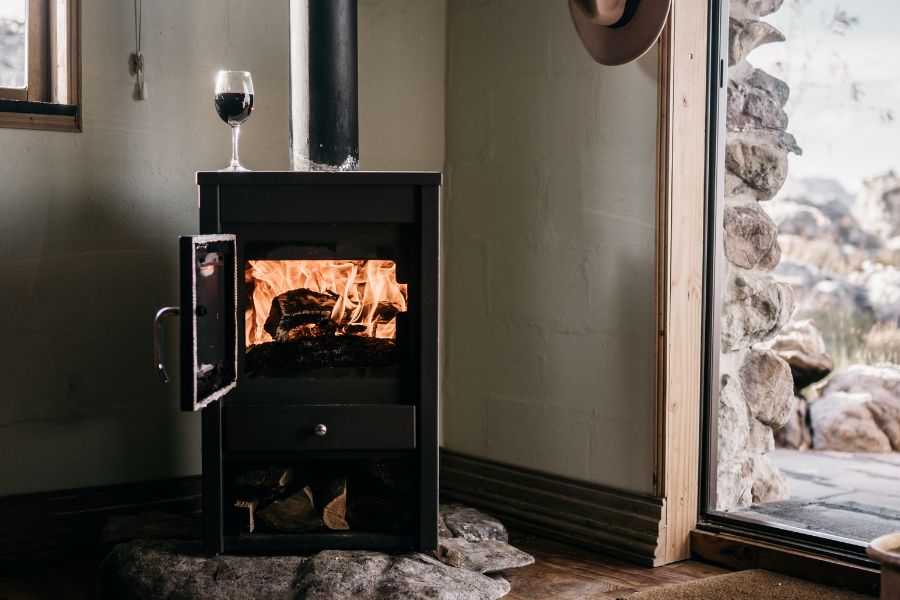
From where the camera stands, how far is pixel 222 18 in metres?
2.87

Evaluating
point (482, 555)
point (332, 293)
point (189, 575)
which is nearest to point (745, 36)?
point (332, 293)

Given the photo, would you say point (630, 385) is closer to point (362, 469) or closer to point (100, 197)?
point (362, 469)

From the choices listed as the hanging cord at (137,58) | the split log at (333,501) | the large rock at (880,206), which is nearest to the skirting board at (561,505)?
the split log at (333,501)

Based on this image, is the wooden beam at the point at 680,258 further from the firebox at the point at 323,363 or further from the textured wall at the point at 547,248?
the firebox at the point at 323,363

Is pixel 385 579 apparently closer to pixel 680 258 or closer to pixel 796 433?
pixel 680 258

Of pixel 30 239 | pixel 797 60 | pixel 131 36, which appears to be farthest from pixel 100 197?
pixel 797 60

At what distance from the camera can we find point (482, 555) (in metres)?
2.54

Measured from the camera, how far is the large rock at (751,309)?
9.21 feet

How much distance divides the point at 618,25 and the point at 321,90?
74 cm

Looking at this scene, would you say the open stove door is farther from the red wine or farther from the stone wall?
the stone wall

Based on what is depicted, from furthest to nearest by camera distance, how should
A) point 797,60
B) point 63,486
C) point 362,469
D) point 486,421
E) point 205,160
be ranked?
point 797,60 < point 486,421 < point 205,160 < point 63,486 < point 362,469

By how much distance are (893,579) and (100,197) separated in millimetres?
2071

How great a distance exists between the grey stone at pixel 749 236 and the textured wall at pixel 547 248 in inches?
11.8

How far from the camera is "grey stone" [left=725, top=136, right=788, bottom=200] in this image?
9.18 feet
